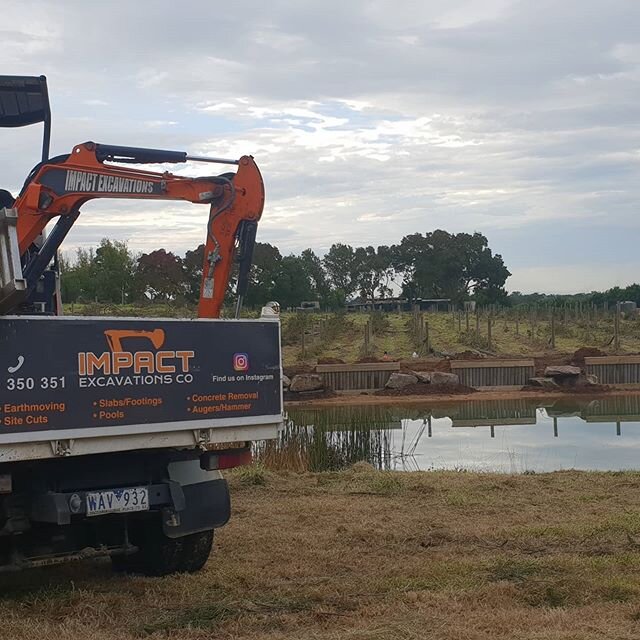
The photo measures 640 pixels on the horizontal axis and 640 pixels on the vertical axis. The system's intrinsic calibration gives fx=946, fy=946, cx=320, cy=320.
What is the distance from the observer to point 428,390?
29.1 meters

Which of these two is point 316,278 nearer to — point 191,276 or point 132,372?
point 191,276

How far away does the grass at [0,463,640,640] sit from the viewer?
17.1 ft

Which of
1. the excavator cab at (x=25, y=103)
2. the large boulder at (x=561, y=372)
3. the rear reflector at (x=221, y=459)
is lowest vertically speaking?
the large boulder at (x=561, y=372)

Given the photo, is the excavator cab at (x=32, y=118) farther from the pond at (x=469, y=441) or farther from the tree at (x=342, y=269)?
the tree at (x=342, y=269)

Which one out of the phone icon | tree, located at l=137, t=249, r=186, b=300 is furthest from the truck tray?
tree, located at l=137, t=249, r=186, b=300

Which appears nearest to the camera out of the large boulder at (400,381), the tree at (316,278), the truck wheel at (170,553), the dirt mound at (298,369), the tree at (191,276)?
the truck wheel at (170,553)

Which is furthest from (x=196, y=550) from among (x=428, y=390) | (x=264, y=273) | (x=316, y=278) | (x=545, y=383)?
(x=316, y=278)

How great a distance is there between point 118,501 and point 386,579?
6.12ft

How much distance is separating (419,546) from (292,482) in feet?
10.7

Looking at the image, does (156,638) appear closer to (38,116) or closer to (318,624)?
(318,624)

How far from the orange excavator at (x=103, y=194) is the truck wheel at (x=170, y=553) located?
185 cm

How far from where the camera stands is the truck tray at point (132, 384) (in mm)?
5180

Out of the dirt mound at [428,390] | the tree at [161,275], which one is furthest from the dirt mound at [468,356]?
the tree at [161,275]

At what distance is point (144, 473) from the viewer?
6.11 metres
